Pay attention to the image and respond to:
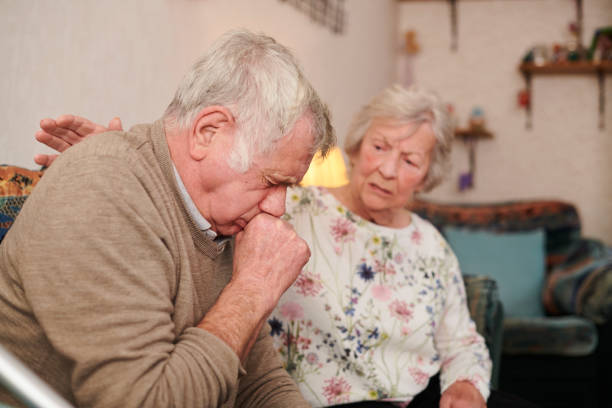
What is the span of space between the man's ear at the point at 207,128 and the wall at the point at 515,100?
3502mm

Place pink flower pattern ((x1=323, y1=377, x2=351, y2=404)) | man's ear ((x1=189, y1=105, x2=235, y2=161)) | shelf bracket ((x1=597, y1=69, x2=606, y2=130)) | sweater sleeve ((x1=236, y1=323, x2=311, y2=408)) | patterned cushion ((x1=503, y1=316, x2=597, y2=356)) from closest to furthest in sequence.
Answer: man's ear ((x1=189, y1=105, x2=235, y2=161))
sweater sleeve ((x1=236, y1=323, x2=311, y2=408))
pink flower pattern ((x1=323, y1=377, x2=351, y2=404))
patterned cushion ((x1=503, y1=316, x2=597, y2=356))
shelf bracket ((x1=597, y1=69, x2=606, y2=130))

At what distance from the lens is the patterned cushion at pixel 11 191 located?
2.73ft

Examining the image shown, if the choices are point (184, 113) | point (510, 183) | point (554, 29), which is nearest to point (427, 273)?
point (184, 113)

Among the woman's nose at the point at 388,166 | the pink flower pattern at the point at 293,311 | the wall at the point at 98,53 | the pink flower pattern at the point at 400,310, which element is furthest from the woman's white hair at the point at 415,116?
the pink flower pattern at the point at 293,311

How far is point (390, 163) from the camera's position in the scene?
1.55 meters

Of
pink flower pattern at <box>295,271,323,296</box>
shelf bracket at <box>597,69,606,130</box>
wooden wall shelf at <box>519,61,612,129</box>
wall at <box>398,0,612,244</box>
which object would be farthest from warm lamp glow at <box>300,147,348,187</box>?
shelf bracket at <box>597,69,606,130</box>

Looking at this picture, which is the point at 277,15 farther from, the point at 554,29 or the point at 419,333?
the point at 554,29

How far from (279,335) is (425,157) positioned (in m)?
0.74

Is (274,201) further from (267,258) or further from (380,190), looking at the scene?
(380,190)

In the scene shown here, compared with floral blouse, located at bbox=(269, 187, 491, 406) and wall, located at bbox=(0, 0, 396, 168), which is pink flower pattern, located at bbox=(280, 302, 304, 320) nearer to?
floral blouse, located at bbox=(269, 187, 491, 406)

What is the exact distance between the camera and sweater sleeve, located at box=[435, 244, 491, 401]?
55.1 inches

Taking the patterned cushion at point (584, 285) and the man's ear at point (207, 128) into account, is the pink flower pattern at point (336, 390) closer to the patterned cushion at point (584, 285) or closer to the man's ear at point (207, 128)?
the man's ear at point (207, 128)

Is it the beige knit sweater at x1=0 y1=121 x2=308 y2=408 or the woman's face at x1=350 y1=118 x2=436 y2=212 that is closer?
the beige knit sweater at x1=0 y1=121 x2=308 y2=408

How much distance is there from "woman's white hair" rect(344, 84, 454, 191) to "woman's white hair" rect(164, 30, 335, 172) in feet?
2.64
